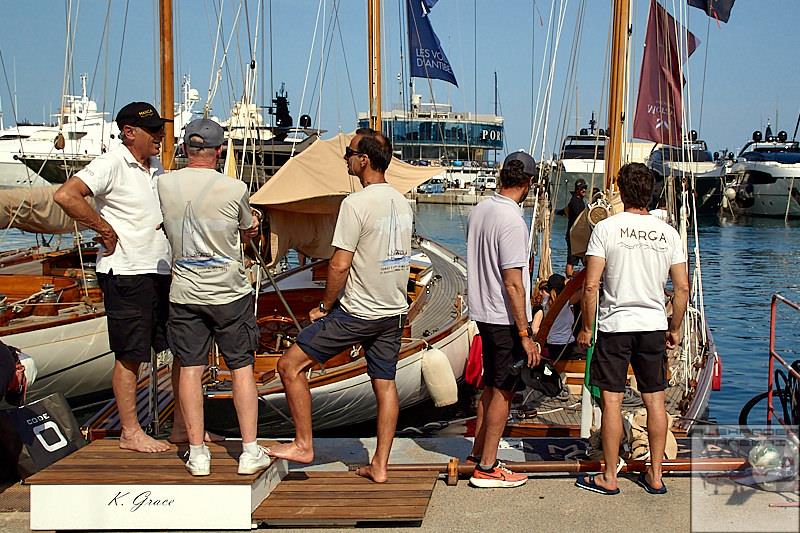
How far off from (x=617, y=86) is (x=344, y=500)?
19.3ft

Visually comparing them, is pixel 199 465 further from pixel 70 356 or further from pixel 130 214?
pixel 70 356

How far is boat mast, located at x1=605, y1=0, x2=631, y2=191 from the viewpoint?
891 cm

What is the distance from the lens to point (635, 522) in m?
4.27

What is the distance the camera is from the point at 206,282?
4367mm

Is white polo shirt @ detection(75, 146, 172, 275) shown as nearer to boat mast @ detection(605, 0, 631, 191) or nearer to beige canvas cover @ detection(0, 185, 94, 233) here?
boat mast @ detection(605, 0, 631, 191)

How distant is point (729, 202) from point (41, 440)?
191ft

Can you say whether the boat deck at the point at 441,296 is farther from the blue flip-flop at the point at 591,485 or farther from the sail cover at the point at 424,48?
the blue flip-flop at the point at 591,485

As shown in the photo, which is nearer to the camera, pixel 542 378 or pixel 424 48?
pixel 542 378

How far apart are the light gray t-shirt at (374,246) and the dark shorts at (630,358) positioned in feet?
3.56

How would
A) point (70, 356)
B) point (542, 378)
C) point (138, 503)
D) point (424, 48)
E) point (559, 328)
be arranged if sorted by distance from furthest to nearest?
point (424, 48)
point (70, 356)
point (559, 328)
point (542, 378)
point (138, 503)

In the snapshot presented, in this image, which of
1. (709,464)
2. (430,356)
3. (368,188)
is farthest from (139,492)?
(430,356)

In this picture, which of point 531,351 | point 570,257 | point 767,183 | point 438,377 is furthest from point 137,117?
point 767,183

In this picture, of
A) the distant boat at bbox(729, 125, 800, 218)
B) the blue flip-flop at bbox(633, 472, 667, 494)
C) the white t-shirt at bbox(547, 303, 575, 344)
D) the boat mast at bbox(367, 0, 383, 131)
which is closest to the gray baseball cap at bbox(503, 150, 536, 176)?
the blue flip-flop at bbox(633, 472, 667, 494)

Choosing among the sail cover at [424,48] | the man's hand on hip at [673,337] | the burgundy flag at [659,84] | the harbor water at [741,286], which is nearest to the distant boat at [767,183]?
the harbor water at [741,286]
